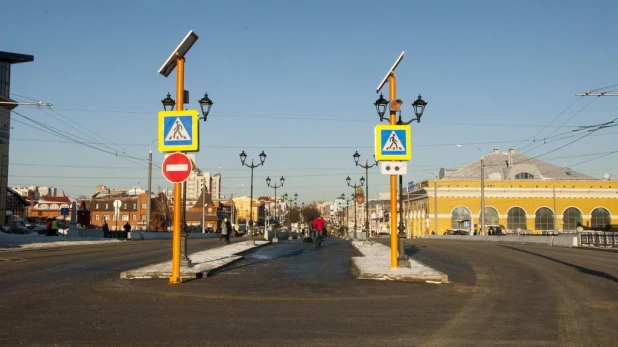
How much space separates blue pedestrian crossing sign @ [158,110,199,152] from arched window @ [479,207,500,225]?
80490 millimetres

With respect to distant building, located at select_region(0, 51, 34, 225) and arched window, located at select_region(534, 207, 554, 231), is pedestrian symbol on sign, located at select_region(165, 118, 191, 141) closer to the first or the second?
distant building, located at select_region(0, 51, 34, 225)

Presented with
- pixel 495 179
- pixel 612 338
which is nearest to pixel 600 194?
pixel 495 179

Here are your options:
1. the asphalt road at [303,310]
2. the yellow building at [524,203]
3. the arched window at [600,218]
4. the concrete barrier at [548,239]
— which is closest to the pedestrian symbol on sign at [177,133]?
the asphalt road at [303,310]

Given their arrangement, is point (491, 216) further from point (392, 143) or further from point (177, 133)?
point (177, 133)

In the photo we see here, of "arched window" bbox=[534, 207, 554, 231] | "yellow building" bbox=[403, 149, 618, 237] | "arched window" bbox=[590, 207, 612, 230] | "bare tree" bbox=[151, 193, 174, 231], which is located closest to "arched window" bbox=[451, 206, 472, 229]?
"yellow building" bbox=[403, 149, 618, 237]

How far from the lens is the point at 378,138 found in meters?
16.4

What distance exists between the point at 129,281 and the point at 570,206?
85.9 meters

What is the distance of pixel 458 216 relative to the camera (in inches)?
3570

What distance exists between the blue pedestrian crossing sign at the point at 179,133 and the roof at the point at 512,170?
84759 mm

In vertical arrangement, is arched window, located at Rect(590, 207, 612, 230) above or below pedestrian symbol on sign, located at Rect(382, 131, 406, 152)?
below

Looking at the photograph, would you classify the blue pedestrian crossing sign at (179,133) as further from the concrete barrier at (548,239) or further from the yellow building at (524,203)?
the yellow building at (524,203)

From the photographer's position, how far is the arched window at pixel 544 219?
290ft

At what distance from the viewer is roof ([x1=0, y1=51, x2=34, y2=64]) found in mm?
73938

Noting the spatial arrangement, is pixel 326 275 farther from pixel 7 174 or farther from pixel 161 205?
pixel 161 205
